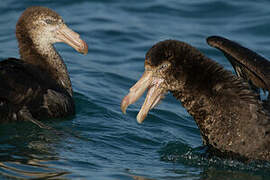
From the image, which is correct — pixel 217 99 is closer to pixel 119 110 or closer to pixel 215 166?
pixel 215 166

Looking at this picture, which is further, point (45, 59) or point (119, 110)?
point (119, 110)

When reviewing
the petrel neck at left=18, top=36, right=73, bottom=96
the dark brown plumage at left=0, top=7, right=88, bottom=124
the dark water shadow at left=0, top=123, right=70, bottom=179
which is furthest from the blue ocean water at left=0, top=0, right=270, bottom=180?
the petrel neck at left=18, top=36, right=73, bottom=96

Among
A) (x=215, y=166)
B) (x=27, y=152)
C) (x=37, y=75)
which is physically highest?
(x=37, y=75)

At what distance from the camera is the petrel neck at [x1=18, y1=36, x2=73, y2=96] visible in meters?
8.16

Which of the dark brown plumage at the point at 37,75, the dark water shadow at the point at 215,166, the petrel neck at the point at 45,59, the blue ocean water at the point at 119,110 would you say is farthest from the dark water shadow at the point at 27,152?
the petrel neck at the point at 45,59

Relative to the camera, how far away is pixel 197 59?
5.95m

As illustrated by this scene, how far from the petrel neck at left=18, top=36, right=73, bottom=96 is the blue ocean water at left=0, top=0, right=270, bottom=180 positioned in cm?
51

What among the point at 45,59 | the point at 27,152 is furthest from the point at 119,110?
the point at 27,152

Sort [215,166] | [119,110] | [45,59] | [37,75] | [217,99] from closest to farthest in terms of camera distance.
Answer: [217,99]
[215,166]
[37,75]
[45,59]
[119,110]

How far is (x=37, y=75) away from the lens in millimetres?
7367

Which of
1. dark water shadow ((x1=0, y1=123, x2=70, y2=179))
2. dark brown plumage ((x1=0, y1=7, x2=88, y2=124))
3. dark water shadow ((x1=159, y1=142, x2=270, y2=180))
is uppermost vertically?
dark brown plumage ((x1=0, y1=7, x2=88, y2=124))

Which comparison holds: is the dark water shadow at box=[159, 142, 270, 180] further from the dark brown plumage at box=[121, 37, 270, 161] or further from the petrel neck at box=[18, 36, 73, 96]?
the petrel neck at box=[18, 36, 73, 96]

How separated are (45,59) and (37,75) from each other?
3.10 feet

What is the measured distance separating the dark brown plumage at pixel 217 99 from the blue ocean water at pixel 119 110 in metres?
0.22
